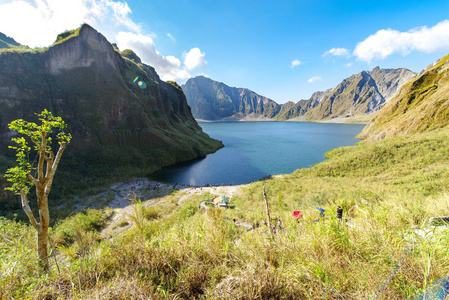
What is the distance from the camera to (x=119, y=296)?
282 cm

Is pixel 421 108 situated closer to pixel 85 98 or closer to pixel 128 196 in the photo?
pixel 128 196

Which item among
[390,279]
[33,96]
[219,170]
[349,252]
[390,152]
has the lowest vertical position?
[219,170]

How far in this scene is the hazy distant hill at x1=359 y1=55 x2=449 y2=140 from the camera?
40.8 metres

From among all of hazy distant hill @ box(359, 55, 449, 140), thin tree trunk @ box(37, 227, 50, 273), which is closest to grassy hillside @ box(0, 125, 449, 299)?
thin tree trunk @ box(37, 227, 50, 273)

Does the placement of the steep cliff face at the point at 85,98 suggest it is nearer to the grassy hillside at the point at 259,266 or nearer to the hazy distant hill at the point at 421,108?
the grassy hillside at the point at 259,266

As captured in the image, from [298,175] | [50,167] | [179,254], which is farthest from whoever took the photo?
[298,175]

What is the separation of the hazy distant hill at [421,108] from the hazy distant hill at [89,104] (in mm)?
62189

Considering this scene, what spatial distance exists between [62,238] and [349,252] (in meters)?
19.4

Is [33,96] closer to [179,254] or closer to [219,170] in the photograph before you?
[219,170]

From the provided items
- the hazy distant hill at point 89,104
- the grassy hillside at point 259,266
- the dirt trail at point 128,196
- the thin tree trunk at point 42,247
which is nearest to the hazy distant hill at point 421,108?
the dirt trail at point 128,196

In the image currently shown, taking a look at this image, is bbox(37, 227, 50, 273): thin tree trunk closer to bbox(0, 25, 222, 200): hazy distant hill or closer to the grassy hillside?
the grassy hillside

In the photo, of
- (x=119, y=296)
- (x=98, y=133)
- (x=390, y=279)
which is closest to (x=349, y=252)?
(x=390, y=279)

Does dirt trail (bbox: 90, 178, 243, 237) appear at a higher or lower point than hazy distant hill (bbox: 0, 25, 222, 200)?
lower

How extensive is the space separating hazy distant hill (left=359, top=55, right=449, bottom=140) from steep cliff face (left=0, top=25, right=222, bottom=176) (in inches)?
2452
